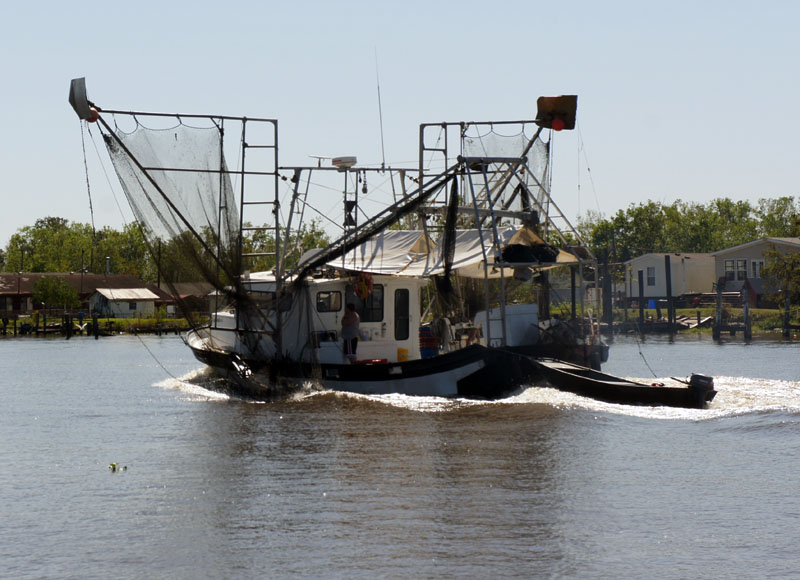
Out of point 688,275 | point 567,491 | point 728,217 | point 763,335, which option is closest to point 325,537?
point 567,491

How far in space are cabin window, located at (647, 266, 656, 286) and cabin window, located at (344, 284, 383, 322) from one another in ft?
204

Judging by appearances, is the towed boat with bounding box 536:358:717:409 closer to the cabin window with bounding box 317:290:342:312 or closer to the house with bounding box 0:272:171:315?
the cabin window with bounding box 317:290:342:312

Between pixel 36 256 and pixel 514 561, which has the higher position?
pixel 36 256

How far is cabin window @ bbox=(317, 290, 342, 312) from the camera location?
2520 cm

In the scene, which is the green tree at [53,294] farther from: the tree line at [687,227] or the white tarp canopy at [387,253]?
the white tarp canopy at [387,253]

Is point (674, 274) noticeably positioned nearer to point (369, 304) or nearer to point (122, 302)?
point (122, 302)

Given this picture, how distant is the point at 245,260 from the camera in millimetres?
24859

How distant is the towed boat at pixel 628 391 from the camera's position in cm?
2150

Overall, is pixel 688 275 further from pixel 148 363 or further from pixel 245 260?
pixel 245 260

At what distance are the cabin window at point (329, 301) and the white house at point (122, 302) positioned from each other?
82.3 meters

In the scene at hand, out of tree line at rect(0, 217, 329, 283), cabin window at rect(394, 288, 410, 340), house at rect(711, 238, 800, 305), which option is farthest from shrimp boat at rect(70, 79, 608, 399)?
tree line at rect(0, 217, 329, 283)

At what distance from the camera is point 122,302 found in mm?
107000

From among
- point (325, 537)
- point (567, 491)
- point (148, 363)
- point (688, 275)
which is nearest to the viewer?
point (325, 537)

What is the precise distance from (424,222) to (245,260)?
4.17 m
